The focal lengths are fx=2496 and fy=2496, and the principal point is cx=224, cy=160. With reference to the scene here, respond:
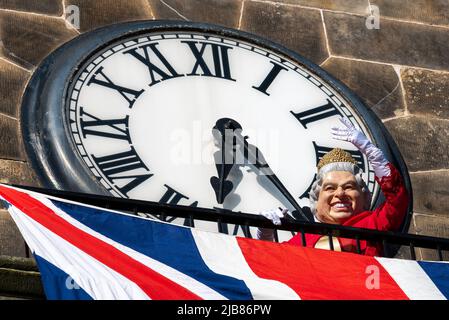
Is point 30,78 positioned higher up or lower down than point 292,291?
higher up

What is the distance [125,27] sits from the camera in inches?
590

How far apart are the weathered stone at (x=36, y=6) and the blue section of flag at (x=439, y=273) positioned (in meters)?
3.35

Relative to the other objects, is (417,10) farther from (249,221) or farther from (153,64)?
(249,221)

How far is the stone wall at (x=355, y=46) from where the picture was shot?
14703 millimetres

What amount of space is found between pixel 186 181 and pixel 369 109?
162cm

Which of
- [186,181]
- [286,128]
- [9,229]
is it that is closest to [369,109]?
[286,128]

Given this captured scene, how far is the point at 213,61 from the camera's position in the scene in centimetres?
1507

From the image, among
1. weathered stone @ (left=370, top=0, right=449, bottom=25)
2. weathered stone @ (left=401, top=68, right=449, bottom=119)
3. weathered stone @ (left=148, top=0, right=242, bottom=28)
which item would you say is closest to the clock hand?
weathered stone @ (left=148, top=0, right=242, bottom=28)

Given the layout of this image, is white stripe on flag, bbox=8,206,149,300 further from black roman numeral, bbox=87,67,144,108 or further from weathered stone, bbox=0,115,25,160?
black roman numeral, bbox=87,67,144,108

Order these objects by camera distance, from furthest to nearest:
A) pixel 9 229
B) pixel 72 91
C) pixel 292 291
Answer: pixel 72 91
pixel 9 229
pixel 292 291

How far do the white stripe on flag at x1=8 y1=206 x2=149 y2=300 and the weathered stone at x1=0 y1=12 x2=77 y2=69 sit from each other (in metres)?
2.46

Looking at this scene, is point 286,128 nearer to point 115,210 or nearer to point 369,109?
point 369,109

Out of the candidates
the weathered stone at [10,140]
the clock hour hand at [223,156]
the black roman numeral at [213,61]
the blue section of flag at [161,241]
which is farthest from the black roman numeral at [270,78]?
the blue section of flag at [161,241]

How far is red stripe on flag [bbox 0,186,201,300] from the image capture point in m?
11.9
